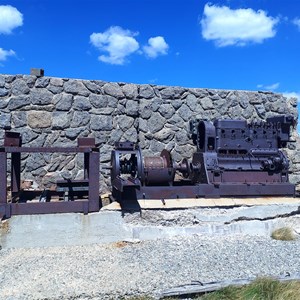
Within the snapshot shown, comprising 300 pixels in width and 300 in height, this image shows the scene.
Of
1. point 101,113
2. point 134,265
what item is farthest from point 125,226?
point 101,113

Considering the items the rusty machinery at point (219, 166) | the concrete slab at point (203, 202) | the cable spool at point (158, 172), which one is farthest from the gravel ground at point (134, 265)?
the cable spool at point (158, 172)

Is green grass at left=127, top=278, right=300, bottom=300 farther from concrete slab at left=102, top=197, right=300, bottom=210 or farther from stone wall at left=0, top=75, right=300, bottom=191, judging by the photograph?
stone wall at left=0, top=75, right=300, bottom=191

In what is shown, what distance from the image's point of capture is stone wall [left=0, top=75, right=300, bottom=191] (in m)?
7.26

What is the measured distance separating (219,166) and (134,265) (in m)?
2.46

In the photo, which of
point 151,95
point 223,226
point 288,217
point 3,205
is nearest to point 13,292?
point 3,205

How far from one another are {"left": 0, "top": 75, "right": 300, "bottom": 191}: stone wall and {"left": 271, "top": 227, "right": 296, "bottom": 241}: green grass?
306 cm

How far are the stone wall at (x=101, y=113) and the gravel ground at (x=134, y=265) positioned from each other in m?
2.89

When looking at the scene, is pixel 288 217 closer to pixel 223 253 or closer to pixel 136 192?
pixel 223 253

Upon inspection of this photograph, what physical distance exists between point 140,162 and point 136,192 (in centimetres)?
45

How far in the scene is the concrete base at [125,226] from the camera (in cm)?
481

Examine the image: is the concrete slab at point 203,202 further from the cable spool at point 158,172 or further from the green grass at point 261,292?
the green grass at point 261,292

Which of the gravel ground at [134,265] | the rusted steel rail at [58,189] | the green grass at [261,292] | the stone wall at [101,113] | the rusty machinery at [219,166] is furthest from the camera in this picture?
the stone wall at [101,113]

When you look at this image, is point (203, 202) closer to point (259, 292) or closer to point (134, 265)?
point (134, 265)

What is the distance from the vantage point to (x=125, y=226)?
5.11m
